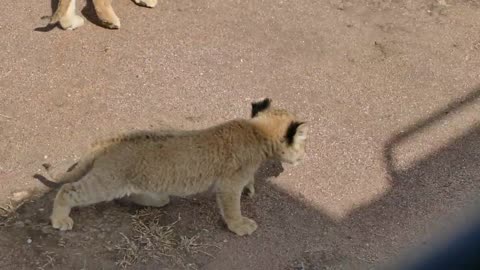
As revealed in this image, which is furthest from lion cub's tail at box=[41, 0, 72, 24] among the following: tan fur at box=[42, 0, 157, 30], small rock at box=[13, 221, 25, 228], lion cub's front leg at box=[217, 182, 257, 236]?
lion cub's front leg at box=[217, 182, 257, 236]

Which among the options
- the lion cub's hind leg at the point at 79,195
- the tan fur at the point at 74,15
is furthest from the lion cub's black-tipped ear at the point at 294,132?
the tan fur at the point at 74,15

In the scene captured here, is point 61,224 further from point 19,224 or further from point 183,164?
point 183,164

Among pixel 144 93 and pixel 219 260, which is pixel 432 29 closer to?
pixel 144 93

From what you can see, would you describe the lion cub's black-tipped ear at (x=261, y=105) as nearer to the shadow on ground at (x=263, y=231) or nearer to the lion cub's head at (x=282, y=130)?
the lion cub's head at (x=282, y=130)

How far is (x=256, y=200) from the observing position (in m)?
5.14

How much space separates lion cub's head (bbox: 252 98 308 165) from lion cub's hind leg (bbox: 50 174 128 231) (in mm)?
1079

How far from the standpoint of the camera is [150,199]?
484 cm

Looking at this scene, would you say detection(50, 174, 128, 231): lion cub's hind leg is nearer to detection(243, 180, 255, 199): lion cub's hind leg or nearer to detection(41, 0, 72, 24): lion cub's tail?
detection(243, 180, 255, 199): lion cub's hind leg

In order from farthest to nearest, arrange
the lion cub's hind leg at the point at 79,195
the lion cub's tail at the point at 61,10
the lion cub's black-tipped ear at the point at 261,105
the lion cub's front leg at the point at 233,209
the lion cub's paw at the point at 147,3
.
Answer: the lion cub's paw at the point at 147,3, the lion cub's tail at the point at 61,10, the lion cub's black-tipped ear at the point at 261,105, the lion cub's front leg at the point at 233,209, the lion cub's hind leg at the point at 79,195

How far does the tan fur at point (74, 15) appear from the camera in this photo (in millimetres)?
6770

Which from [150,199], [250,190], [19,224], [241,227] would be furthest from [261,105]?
[19,224]

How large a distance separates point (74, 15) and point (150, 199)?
285 cm

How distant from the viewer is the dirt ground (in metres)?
4.67

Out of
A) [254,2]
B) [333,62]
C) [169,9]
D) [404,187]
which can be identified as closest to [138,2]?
[169,9]
